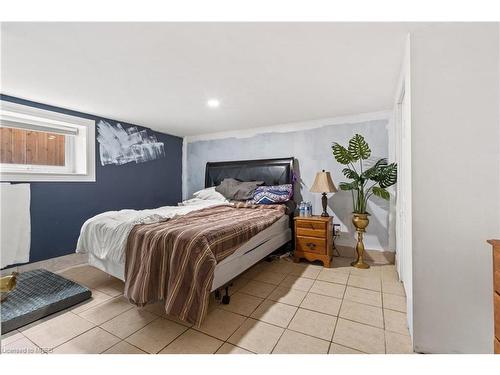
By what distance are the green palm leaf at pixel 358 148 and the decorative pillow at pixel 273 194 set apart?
1.01 metres

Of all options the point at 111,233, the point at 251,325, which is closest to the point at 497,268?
the point at 251,325

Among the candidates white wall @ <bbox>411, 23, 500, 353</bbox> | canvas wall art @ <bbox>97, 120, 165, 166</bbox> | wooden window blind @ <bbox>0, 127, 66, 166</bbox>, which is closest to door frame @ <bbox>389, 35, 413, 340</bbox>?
white wall @ <bbox>411, 23, 500, 353</bbox>

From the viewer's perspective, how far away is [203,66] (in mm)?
1913

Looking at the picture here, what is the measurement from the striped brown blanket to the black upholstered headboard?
5.67ft

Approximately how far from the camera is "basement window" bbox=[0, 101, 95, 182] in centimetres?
259

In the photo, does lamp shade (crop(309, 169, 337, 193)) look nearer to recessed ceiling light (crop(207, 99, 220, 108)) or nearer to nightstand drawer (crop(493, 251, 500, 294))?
recessed ceiling light (crop(207, 99, 220, 108))

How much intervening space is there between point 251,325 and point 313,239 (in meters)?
1.49

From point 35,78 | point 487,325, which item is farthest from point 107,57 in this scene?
point 487,325

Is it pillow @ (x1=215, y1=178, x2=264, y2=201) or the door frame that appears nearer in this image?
the door frame

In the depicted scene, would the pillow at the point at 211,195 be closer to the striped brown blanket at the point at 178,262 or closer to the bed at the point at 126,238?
the bed at the point at 126,238

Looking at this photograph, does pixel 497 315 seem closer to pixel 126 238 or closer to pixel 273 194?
pixel 126 238

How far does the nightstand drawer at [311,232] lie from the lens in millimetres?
2854
